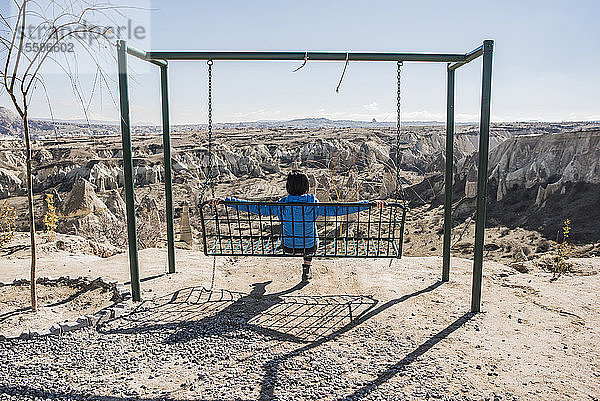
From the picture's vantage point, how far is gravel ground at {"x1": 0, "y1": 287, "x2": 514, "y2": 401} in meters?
3.63

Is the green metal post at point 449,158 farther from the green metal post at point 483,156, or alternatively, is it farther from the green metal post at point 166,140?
the green metal post at point 166,140

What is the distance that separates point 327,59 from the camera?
18.4ft

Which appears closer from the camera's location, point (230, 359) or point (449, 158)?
point (230, 359)

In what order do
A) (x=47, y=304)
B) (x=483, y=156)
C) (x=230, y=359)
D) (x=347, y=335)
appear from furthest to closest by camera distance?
(x=47, y=304), (x=483, y=156), (x=347, y=335), (x=230, y=359)

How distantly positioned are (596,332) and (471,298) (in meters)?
1.33

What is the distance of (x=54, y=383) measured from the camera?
3705 millimetres

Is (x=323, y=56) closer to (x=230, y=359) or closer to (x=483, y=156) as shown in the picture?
(x=483, y=156)

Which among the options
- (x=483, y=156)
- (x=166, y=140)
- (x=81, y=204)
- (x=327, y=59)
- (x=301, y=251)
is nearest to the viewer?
(x=483, y=156)

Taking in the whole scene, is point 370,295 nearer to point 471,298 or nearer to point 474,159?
point 471,298

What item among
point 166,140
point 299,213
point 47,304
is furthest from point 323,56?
point 47,304

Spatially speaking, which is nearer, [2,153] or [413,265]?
[413,265]

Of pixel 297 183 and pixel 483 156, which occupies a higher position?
pixel 483 156

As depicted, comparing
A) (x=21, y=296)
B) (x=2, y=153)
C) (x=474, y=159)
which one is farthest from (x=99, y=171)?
(x=21, y=296)

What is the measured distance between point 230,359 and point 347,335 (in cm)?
127
